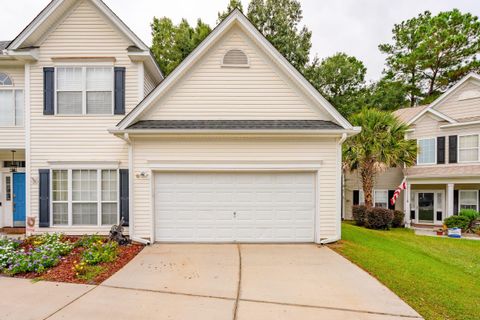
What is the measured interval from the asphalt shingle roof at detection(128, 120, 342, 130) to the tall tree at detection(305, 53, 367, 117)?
19.3m

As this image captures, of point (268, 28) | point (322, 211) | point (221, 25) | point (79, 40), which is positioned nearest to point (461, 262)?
point (322, 211)

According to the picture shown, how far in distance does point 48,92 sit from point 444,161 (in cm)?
1995

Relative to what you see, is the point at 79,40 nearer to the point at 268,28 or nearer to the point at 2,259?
the point at 2,259

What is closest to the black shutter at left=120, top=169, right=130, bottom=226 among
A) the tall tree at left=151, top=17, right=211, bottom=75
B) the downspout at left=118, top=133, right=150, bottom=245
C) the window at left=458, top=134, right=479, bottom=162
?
the downspout at left=118, top=133, right=150, bottom=245

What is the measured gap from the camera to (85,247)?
806cm

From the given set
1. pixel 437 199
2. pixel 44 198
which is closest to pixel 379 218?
pixel 437 199

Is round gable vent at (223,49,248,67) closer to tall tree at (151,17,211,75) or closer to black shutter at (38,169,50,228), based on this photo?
black shutter at (38,169,50,228)

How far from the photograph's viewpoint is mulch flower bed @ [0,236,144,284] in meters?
5.98

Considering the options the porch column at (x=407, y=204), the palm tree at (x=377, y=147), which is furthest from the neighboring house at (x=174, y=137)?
the porch column at (x=407, y=204)

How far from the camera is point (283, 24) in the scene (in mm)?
23859

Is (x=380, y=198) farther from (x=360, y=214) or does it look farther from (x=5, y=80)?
(x=5, y=80)

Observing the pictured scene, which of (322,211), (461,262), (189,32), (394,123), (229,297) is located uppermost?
(189,32)

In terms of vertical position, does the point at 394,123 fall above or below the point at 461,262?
above

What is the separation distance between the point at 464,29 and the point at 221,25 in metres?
29.7
